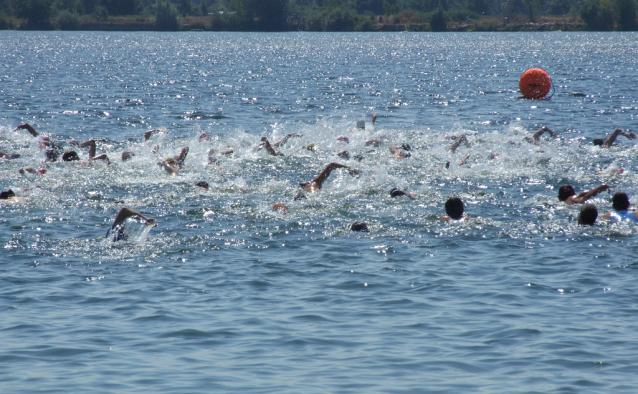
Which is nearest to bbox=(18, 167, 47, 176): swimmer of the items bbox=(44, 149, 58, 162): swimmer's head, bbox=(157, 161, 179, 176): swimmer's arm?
bbox=(44, 149, 58, 162): swimmer's head

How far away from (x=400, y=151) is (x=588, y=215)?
8.39m

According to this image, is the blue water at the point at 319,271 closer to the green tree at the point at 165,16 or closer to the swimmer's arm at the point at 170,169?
the swimmer's arm at the point at 170,169

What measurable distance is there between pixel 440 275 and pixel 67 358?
19.5ft

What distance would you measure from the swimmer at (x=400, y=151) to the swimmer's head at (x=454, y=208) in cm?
687

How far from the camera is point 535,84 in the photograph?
30609mm

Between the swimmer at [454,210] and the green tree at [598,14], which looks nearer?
the swimmer at [454,210]

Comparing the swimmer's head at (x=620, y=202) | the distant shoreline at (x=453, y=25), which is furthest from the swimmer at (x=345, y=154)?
the distant shoreline at (x=453, y=25)

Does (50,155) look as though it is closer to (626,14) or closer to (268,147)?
(268,147)

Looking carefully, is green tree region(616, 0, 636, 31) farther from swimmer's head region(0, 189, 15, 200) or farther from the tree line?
swimmer's head region(0, 189, 15, 200)

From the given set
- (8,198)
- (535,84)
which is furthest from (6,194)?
(535,84)

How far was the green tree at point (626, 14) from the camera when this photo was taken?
12638 centimetres

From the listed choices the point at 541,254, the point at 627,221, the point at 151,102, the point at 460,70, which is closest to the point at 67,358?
the point at 541,254

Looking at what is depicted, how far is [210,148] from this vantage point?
22453 mm

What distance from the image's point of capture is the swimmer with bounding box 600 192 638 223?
46.6 ft
